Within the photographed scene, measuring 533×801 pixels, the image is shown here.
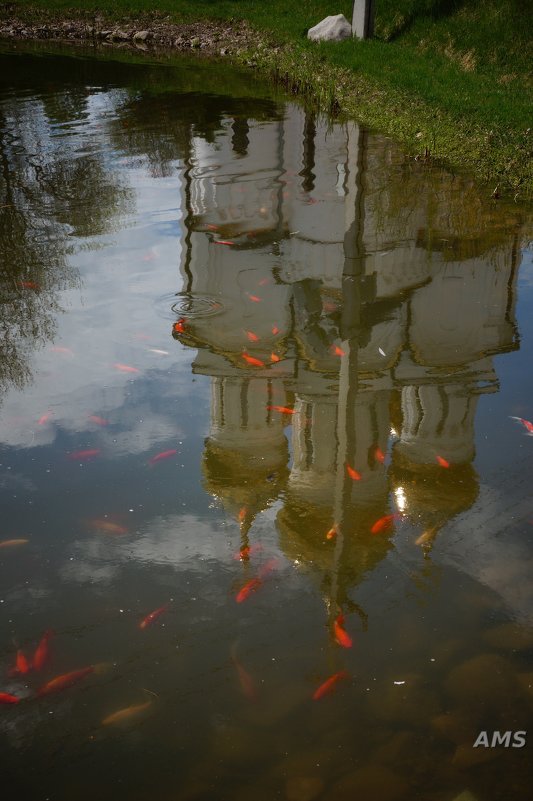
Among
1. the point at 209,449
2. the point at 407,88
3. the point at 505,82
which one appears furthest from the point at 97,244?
the point at 505,82

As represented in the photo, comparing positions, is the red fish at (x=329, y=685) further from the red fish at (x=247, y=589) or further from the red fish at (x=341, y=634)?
the red fish at (x=247, y=589)

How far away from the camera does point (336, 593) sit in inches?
172

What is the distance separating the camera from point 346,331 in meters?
7.40

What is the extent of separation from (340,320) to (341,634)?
399 cm

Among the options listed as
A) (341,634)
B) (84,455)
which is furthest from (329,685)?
(84,455)

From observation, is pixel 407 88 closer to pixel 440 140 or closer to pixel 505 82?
pixel 505 82

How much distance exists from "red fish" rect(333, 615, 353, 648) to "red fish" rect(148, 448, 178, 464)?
72.3 inches

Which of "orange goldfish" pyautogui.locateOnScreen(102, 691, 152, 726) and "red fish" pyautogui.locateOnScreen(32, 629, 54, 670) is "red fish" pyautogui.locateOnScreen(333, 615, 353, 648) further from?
"red fish" pyautogui.locateOnScreen(32, 629, 54, 670)

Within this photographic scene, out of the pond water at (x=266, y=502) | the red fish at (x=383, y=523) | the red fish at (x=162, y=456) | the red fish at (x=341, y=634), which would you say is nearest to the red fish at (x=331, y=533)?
the pond water at (x=266, y=502)

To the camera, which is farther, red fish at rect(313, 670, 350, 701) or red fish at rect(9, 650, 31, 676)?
red fish at rect(9, 650, 31, 676)

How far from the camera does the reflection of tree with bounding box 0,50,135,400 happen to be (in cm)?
745

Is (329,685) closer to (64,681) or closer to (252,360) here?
(64,681)

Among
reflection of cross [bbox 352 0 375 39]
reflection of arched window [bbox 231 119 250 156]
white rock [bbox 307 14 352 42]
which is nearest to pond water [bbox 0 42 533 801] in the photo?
reflection of arched window [bbox 231 119 250 156]

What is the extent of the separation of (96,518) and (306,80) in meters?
18.7
